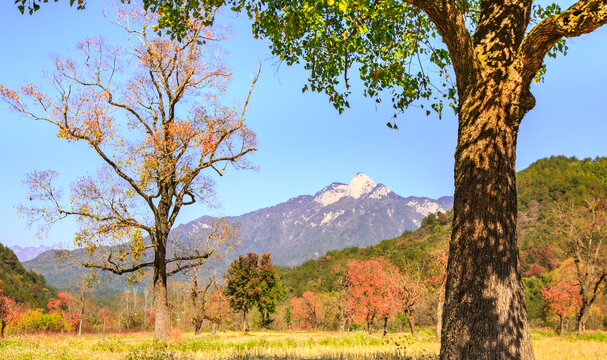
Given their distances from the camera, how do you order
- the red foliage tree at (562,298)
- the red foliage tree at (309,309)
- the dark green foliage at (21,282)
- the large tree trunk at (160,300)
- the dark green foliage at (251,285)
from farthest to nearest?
the dark green foliage at (21,282) → the red foliage tree at (309,309) → the dark green foliage at (251,285) → the red foliage tree at (562,298) → the large tree trunk at (160,300)

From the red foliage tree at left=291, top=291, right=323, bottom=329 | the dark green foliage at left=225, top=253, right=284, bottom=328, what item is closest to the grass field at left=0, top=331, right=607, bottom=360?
the dark green foliage at left=225, top=253, right=284, bottom=328

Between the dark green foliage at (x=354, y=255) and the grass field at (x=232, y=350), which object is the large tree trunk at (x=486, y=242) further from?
the dark green foliage at (x=354, y=255)

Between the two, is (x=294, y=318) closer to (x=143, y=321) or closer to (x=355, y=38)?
(x=143, y=321)

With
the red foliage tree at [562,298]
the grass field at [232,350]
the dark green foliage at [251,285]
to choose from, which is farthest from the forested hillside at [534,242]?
the grass field at [232,350]

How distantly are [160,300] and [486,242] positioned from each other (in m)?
13.4

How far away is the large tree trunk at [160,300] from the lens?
14.3m

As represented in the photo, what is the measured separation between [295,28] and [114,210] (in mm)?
11217

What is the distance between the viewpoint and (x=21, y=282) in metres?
88.1

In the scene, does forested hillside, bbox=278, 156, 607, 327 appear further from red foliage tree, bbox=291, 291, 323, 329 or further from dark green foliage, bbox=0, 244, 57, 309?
dark green foliage, bbox=0, 244, 57, 309

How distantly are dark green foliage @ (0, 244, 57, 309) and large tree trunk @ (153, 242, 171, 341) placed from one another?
275 ft

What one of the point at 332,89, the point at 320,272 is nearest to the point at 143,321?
the point at 320,272

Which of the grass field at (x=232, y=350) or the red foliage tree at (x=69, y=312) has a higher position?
the grass field at (x=232, y=350)

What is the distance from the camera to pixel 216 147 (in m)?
15.5

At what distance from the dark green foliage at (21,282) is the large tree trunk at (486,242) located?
96702 mm
